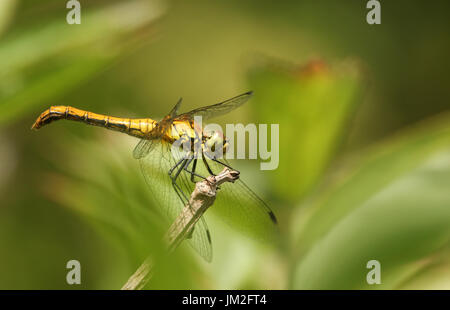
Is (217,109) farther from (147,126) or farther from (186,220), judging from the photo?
(186,220)

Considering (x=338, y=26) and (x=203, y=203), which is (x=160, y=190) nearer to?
(x=203, y=203)

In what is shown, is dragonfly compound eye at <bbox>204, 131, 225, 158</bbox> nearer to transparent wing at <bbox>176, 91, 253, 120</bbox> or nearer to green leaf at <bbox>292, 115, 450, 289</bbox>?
transparent wing at <bbox>176, 91, 253, 120</bbox>

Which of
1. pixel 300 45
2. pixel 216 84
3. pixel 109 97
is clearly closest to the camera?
pixel 109 97

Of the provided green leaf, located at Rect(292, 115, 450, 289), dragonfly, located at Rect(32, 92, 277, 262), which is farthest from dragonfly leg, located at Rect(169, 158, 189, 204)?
green leaf, located at Rect(292, 115, 450, 289)

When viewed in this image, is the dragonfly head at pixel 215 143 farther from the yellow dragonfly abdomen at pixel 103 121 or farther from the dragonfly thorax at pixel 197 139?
the yellow dragonfly abdomen at pixel 103 121

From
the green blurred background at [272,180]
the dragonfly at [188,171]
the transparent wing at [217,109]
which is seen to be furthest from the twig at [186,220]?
the transparent wing at [217,109]

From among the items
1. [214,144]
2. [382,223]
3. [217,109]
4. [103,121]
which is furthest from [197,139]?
[382,223]

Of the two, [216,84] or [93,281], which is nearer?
[93,281]
